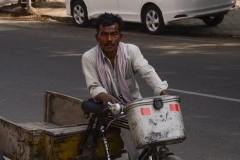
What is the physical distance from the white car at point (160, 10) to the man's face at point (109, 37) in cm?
1012

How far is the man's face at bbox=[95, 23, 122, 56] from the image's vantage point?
461 centimetres

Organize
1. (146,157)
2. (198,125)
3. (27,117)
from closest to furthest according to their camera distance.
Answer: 1. (146,157)
2. (198,125)
3. (27,117)

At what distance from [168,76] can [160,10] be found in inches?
199

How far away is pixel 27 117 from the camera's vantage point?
25.4ft

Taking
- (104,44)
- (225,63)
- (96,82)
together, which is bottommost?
(225,63)

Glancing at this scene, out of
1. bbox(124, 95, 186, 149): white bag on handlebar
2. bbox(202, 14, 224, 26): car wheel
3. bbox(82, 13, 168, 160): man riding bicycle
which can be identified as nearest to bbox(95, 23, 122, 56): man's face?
bbox(82, 13, 168, 160): man riding bicycle

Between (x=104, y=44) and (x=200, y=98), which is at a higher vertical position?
(x=104, y=44)

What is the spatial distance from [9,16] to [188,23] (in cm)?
635

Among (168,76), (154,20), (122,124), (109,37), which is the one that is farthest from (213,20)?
(122,124)

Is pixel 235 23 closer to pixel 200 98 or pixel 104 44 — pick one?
pixel 200 98

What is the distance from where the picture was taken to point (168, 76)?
400 inches

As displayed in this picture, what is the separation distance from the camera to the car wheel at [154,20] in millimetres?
15008

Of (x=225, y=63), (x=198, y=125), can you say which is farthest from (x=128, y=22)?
(x=198, y=125)

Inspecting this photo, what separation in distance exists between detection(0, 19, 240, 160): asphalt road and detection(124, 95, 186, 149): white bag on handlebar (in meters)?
2.16
